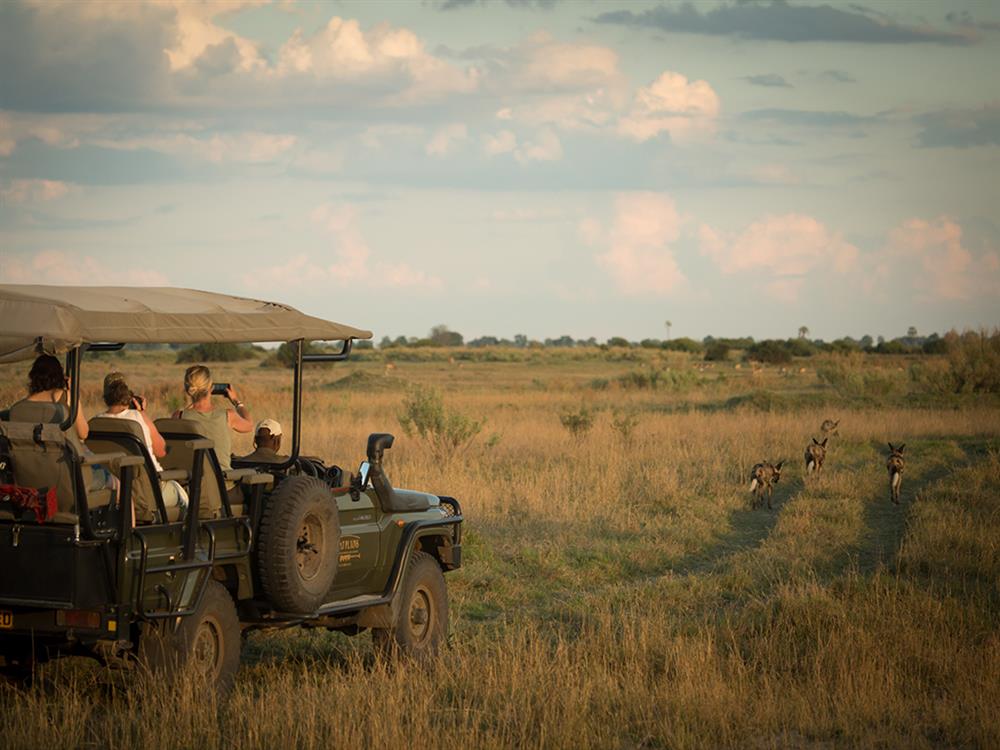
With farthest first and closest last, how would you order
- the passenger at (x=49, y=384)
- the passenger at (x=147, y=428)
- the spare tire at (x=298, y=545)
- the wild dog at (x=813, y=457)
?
the wild dog at (x=813, y=457) < the spare tire at (x=298, y=545) < the passenger at (x=147, y=428) < the passenger at (x=49, y=384)

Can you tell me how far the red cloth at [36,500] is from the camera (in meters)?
6.55

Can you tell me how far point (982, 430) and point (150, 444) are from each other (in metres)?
24.4

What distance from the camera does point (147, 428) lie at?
7.24 m

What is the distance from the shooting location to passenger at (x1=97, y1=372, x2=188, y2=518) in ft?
23.7

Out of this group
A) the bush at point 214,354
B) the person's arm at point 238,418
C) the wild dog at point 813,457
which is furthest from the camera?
the bush at point 214,354

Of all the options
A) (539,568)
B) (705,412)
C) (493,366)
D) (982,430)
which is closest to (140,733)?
(539,568)

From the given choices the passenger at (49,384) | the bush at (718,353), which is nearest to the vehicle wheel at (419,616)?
the passenger at (49,384)

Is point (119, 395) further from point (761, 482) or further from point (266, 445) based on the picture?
point (761, 482)

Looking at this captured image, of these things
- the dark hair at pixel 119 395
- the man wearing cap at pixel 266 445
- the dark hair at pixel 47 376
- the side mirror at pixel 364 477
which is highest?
the dark hair at pixel 47 376

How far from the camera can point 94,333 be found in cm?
660

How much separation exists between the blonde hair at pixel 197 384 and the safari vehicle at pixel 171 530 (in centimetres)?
51

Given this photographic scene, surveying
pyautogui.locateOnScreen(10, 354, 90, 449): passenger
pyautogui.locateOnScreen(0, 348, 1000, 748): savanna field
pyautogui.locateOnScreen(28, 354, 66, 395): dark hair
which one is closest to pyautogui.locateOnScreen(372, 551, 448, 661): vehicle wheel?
pyautogui.locateOnScreen(0, 348, 1000, 748): savanna field

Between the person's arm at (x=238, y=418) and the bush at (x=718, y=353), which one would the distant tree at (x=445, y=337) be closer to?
the bush at (x=718, y=353)

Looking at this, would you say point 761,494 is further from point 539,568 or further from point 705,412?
point 705,412
